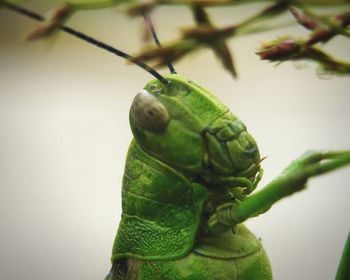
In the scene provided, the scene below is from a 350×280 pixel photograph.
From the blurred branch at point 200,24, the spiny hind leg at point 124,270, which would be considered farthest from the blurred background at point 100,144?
the blurred branch at point 200,24

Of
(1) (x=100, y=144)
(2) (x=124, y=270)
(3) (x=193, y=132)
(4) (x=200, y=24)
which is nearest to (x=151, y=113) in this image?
(3) (x=193, y=132)

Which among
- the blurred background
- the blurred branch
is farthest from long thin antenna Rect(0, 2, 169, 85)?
the blurred background

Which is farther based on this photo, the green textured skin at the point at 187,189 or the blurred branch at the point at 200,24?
the green textured skin at the point at 187,189

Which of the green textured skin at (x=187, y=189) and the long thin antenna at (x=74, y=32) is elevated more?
the long thin antenna at (x=74, y=32)

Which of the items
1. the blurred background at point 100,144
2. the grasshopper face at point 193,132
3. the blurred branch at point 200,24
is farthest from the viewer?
the blurred background at point 100,144

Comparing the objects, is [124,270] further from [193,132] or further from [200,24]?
Answer: [200,24]

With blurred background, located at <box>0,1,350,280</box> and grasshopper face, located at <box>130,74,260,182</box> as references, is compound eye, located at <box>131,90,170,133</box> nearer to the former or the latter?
grasshopper face, located at <box>130,74,260,182</box>

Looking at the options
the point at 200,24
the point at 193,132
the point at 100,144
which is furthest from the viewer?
the point at 100,144

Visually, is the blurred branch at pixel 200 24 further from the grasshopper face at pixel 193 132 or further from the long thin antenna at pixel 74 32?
the grasshopper face at pixel 193 132
